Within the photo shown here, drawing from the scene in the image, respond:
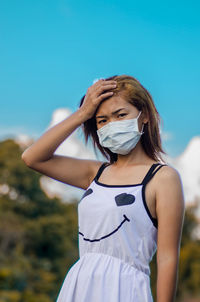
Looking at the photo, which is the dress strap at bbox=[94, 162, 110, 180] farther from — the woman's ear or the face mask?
the woman's ear

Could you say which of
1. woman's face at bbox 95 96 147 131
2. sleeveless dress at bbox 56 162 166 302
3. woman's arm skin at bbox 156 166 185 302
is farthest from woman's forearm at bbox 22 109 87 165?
woman's arm skin at bbox 156 166 185 302

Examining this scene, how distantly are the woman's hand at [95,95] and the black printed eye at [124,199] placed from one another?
0.44 metres

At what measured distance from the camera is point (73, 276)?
2279 mm

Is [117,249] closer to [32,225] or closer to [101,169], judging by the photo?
[101,169]

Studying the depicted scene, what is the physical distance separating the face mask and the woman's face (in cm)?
3

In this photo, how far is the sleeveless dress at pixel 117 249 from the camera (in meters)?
2.18

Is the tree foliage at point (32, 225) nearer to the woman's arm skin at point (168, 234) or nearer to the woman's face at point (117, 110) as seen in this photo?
the woman's face at point (117, 110)

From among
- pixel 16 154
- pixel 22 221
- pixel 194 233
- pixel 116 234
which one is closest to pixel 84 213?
pixel 116 234

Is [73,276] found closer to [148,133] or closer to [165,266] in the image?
[165,266]

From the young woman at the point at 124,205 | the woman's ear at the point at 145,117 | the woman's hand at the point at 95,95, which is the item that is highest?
the woman's hand at the point at 95,95

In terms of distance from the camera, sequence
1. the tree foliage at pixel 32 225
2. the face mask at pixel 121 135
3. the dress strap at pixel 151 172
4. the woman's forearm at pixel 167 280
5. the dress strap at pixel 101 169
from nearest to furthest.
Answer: the woman's forearm at pixel 167 280 → the dress strap at pixel 151 172 → the face mask at pixel 121 135 → the dress strap at pixel 101 169 → the tree foliage at pixel 32 225

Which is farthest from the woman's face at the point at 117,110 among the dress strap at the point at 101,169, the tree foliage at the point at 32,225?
the tree foliage at the point at 32,225

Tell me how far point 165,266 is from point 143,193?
0.99 ft

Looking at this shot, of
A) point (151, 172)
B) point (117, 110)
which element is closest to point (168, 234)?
point (151, 172)
